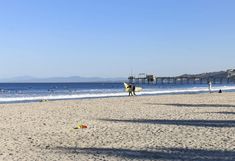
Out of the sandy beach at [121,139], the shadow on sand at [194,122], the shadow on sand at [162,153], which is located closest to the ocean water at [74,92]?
the shadow on sand at [194,122]

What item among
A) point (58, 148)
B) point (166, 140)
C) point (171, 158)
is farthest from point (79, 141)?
point (171, 158)

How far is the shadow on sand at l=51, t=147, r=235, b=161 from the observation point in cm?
970

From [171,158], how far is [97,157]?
1495 millimetres

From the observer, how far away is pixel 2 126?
54.3 ft

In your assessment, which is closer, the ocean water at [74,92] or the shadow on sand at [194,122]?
the shadow on sand at [194,122]

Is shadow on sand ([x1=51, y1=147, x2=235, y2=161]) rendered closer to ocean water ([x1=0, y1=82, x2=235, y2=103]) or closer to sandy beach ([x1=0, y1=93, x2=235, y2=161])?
sandy beach ([x1=0, y1=93, x2=235, y2=161])

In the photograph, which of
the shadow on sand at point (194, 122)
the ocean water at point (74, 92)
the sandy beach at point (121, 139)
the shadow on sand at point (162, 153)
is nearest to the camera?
the shadow on sand at point (162, 153)

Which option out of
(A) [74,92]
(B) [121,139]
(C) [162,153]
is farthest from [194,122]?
(A) [74,92]

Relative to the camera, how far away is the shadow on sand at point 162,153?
970cm

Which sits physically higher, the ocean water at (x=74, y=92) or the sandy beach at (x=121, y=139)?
the ocean water at (x=74, y=92)

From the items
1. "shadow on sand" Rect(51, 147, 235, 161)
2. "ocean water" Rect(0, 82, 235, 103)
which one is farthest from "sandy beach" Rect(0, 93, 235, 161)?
"ocean water" Rect(0, 82, 235, 103)

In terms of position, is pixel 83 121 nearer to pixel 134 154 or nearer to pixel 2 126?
→ pixel 2 126

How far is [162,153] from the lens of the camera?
405 inches

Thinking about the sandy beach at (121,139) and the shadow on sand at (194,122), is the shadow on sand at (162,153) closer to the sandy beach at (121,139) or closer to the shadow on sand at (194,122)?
the sandy beach at (121,139)
